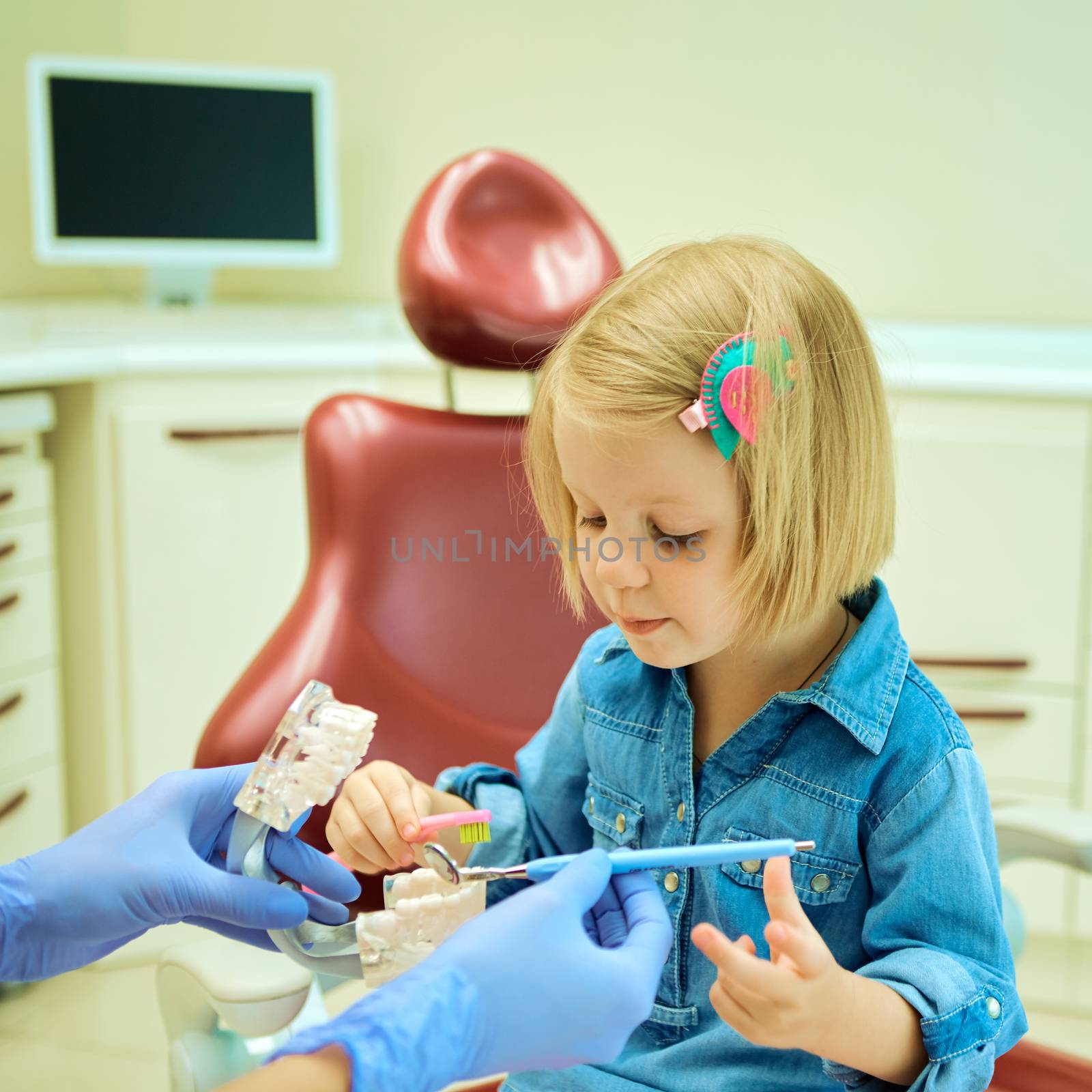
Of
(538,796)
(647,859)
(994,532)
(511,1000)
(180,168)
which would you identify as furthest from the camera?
(180,168)

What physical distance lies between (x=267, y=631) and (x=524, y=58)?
3.77ft

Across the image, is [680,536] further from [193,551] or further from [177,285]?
[177,285]

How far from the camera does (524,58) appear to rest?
229 centimetres

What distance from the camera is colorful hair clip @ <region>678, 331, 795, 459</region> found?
0.66 meters

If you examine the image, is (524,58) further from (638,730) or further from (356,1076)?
(356,1076)

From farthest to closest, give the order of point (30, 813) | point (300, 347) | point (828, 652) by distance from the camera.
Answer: point (300, 347) < point (30, 813) < point (828, 652)

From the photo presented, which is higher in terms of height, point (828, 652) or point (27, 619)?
point (828, 652)

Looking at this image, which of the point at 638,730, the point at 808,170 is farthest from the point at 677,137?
the point at 638,730

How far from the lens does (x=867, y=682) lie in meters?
0.71

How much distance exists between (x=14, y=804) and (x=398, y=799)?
3.90ft

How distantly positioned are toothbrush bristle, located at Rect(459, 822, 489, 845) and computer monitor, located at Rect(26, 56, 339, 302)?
173 cm

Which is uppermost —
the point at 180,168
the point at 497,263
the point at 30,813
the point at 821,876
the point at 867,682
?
the point at 180,168

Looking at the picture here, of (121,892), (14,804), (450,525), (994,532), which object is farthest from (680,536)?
(14,804)

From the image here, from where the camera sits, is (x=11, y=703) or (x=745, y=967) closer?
(x=745, y=967)
